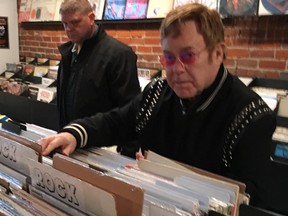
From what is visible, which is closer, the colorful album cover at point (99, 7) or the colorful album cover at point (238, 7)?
the colorful album cover at point (238, 7)

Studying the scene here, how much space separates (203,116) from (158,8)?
226cm

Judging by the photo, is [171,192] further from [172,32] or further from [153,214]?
[172,32]

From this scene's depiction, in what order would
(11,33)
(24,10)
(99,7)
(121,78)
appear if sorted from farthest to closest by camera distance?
(11,33) < (24,10) < (99,7) < (121,78)

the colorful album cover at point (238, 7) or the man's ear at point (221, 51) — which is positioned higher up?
the colorful album cover at point (238, 7)

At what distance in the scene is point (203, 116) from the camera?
1.00 meters

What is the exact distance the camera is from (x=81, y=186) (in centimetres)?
64

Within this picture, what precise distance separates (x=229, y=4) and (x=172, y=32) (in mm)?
1838

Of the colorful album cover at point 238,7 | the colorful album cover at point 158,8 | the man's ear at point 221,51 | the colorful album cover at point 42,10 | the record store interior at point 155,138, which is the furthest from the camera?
the colorful album cover at point 42,10

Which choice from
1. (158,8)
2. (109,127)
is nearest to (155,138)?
(109,127)

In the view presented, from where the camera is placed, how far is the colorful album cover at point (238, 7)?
2470mm

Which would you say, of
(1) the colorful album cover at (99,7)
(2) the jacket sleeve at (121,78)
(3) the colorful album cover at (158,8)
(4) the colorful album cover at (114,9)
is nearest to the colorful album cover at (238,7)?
(3) the colorful album cover at (158,8)

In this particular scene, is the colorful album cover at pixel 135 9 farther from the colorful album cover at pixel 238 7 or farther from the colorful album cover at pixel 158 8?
the colorful album cover at pixel 238 7

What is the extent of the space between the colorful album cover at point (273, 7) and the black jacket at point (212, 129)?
4.88 ft

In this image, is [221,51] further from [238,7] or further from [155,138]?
[238,7]
